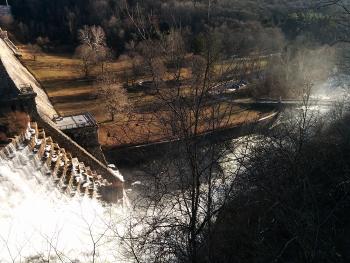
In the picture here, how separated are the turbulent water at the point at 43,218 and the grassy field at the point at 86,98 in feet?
25.0

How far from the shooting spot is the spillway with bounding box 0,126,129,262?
11109 millimetres

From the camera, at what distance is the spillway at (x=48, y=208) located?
36.4 ft

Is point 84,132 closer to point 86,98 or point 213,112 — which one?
point 213,112

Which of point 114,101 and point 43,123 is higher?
point 43,123

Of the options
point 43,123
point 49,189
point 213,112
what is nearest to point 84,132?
point 43,123

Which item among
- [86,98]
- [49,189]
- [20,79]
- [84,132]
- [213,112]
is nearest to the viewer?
[213,112]

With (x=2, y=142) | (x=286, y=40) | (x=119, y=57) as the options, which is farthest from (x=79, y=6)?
(x=2, y=142)

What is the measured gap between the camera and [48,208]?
13.1 meters

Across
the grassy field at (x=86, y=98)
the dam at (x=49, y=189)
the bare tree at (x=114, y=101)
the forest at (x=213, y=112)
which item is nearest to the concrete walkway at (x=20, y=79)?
the dam at (x=49, y=189)

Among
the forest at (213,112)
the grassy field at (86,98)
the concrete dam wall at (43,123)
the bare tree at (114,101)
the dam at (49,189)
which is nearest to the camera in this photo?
the forest at (213,112)

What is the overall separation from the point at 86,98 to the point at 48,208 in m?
20.8

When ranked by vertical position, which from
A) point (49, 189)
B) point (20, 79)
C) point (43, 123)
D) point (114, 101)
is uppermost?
point (20, 79)

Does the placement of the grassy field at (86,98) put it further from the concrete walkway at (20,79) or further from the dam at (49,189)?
the dam at (49,189)

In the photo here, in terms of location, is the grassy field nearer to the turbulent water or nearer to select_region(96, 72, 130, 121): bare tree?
select_region(96, 72, 130, 121): bare tree
